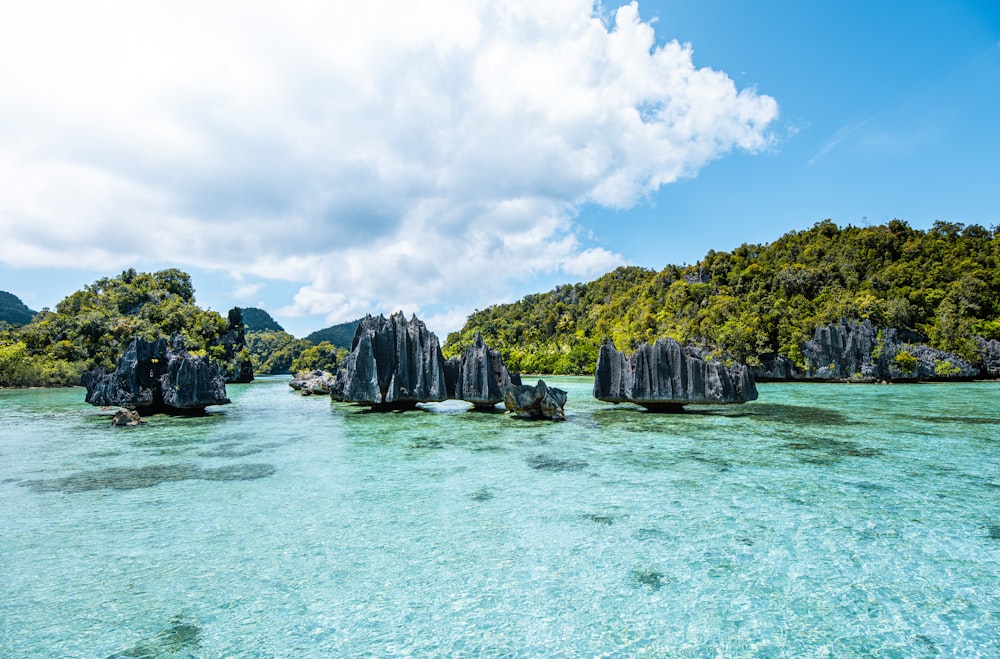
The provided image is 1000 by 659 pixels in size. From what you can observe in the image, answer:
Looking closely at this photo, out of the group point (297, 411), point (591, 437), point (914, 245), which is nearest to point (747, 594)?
point (591, 437)

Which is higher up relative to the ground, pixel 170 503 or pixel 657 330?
pixel 657 330

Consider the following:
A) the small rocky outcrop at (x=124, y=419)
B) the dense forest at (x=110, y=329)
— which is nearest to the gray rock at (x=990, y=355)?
the small rocky outcrop at (x=124, y=419)

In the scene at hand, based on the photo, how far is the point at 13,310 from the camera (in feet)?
470

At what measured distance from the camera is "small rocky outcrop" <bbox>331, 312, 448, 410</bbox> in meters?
26.2

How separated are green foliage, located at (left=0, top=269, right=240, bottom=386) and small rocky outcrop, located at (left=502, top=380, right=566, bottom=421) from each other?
57342 mm

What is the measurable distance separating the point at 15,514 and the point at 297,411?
20905 millimetres

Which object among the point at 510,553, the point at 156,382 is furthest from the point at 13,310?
the point at 510,553

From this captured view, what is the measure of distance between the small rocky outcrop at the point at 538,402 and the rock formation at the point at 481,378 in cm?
327

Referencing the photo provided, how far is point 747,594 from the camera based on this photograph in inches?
214

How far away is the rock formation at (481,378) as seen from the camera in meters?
25.7

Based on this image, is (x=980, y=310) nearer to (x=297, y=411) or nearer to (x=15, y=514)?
(x=297, y=411)

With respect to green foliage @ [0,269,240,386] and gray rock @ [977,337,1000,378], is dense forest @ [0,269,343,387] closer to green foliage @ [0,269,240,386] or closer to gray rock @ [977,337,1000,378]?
green foliage @ [0,269,240,386]

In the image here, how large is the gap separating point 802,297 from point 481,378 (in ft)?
204

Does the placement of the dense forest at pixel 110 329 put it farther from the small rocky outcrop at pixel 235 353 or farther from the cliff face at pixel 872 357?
the cliff face at pixel 872 357
